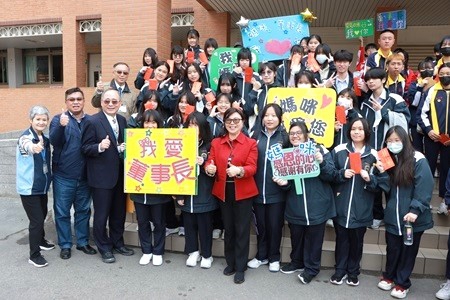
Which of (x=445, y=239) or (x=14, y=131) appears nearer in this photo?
A: (x=445, y=239)

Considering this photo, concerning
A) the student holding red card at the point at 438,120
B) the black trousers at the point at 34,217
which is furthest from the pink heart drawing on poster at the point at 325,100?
the black trousers at the point at 34,217

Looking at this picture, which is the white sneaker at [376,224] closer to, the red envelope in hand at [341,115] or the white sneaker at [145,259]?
the red envelope in hand at [341,115]

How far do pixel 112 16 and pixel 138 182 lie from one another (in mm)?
5180

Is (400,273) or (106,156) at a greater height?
(106,156)

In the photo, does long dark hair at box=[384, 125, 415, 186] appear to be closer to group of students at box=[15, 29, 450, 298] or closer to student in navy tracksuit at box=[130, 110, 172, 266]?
group of students at box=[15, 29, 450, 298]

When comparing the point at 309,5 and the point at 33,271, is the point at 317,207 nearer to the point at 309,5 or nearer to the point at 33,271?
the point at 33,271

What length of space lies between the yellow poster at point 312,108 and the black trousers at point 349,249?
98 centimetres

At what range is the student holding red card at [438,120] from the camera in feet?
14.2

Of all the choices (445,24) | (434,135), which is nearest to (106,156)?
(434,135)

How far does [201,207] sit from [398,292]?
2.14 m

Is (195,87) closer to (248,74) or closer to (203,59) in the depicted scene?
(248,74)

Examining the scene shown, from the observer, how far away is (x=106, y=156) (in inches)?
166

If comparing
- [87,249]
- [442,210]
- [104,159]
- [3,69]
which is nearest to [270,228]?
[104,159]

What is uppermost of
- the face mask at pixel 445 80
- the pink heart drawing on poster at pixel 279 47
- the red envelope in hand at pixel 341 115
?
the pink heart drawing on poster at pixel 279 47
